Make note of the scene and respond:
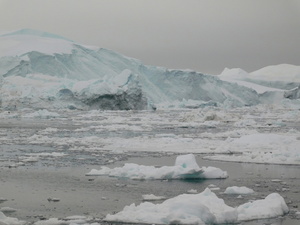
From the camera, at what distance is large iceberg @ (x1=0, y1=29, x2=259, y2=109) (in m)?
41.9

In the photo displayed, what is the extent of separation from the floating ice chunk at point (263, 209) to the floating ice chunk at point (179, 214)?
0.25 meters

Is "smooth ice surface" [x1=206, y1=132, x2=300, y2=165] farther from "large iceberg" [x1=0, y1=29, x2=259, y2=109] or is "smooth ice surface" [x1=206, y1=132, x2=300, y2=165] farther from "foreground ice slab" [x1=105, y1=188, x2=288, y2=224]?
"large iceberg" [x1=0, y1=29, x2=259, y2=109]

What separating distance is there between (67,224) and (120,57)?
52.5 meters

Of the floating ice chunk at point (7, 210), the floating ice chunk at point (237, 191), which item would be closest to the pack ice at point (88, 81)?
the floating ice chunk at point (237, 191)

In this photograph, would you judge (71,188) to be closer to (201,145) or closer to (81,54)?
(201,145)

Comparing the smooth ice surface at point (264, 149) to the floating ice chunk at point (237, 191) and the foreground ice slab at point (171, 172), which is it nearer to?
the foreground ice slab at point (171, 172)

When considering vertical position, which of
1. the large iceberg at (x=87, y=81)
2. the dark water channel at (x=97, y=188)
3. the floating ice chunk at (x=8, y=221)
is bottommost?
the dark water channel at (x=97, y=188)

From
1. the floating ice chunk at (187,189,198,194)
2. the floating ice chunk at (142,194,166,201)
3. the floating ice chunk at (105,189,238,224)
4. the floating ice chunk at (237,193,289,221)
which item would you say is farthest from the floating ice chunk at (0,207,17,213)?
the floating ice chunk at (237,193,289,221)

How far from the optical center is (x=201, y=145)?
613 inches

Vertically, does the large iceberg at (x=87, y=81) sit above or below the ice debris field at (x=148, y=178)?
above

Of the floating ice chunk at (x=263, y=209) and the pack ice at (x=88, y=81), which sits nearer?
the floating ice chunk at (x=263, y=209)

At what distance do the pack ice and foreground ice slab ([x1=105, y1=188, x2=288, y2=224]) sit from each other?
34.6 metres

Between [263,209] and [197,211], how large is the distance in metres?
1.05

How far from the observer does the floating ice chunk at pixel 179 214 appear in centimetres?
625
